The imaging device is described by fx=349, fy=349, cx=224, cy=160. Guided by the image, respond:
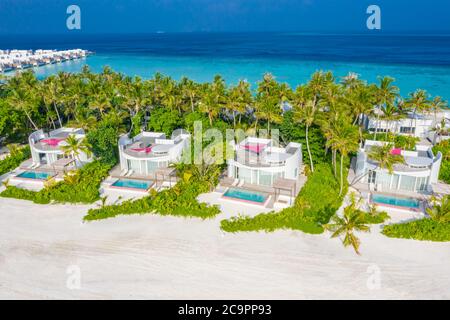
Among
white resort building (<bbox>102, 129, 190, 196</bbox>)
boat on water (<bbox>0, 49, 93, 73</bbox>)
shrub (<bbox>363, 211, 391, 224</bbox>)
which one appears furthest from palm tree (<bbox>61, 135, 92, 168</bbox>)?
boat on water (<bbox>0, 49, 93, 73</bbox>)

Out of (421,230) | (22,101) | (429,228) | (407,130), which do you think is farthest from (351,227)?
(22,101)

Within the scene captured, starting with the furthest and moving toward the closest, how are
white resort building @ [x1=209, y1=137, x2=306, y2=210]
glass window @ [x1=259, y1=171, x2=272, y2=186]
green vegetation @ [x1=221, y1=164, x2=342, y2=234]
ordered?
1. glass window @ [x1=259, y1=171, x2=272, y2=186]
2. white resort building @ [x1=209, y1=137, x2=306, y2=210]
3. green vegetation @ [x1=221, y1=164, x2=342, y2=234]

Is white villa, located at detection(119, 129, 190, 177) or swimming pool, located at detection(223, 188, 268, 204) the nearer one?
swimming pool, located at detection(223, 188, 268, 204)

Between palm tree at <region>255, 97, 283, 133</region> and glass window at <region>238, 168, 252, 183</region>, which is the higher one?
palm tree at <region>255, 97, 283, 133</region>

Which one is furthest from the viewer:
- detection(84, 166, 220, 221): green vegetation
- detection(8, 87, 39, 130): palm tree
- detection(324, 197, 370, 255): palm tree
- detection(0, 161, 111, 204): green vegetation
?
detection(8, 87, 39, 130): palm tree

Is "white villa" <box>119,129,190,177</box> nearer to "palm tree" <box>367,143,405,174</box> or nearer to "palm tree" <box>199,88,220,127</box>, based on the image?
"palm tree" <box>199,88,220,127</box>

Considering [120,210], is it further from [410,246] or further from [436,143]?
[436,143]
